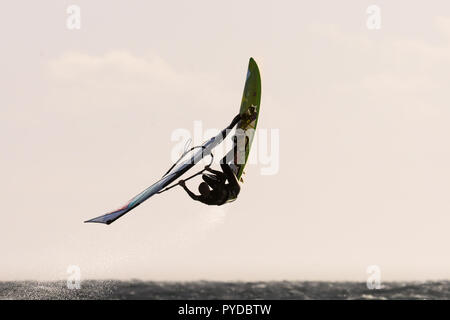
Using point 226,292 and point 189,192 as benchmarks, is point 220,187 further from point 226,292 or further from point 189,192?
point 226,292

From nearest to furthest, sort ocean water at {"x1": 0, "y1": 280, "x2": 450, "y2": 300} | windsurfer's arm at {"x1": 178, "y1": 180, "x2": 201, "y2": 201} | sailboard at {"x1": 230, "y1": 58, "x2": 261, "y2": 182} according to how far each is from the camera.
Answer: windsurfer's arm at {"x1": 178, "y1": 180, "x2": 201, "y2": 201} → sailboard at {"x1": 230, "y1": 58, "x2": 261, "y2": 182} → ocean water at {"x1": 0, "y1": 280, "x2": 450, "y2": 300}

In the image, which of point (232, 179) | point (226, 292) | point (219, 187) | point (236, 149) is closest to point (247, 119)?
point (236, 149)

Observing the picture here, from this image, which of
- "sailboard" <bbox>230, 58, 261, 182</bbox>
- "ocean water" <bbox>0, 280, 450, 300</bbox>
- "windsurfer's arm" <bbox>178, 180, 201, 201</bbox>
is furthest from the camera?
"ocean water" <bbox>0, 280, 450, 300</bbox>

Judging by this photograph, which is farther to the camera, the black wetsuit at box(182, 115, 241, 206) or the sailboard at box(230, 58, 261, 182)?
the sailboard at box(230, 58, 261, 182)

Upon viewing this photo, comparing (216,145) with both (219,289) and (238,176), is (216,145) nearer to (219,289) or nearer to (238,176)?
(238,176)

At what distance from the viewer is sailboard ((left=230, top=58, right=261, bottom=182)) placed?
72.0 feet

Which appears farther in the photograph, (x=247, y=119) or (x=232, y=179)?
(x=247, y=119)

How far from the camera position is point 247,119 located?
22.8 meters

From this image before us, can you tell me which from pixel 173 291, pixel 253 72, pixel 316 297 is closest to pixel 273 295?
pixel 316 297

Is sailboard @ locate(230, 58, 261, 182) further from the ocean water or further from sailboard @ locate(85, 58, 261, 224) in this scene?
the ocean water

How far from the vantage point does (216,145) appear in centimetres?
2094

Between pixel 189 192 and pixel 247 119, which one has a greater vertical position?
pixel 247 119

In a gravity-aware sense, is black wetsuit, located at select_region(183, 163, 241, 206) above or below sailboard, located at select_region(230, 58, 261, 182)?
below

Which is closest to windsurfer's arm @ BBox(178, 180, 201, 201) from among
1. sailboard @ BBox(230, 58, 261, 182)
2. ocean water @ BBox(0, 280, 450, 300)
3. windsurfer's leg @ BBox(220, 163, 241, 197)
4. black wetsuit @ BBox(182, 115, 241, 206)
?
black wetsuit @ BBox(182, 115, 241, 206)
